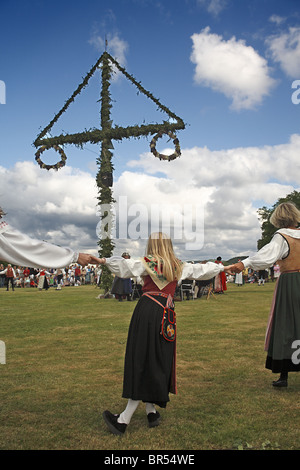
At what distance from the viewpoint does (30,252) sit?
3.98 meters

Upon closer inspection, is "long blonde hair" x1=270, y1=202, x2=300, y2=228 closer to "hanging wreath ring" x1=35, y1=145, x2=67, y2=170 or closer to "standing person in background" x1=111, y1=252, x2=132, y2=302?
"standing person in background" x1=111, y1=252, x2=132, y2=302

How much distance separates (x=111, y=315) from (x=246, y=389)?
7.61m

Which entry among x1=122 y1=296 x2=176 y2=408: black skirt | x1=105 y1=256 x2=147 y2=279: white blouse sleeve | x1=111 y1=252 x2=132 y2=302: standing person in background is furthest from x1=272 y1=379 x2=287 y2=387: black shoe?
x1=111 y1=252 x2=132 y2=302: standing person in background

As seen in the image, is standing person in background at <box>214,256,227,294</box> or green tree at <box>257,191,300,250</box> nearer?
standing person in background at <box>214,256,227,294</box>

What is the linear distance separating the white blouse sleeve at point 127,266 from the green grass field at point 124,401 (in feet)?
Answer: 4.89

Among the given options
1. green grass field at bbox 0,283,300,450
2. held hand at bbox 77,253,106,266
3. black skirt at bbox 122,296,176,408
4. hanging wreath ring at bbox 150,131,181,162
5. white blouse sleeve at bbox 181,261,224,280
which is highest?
hanging wreath ring at bbox 150,131,181,162

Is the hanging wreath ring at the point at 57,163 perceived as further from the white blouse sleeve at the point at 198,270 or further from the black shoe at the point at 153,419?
the black shoe at the point at 153,419

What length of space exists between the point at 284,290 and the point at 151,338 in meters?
2.12

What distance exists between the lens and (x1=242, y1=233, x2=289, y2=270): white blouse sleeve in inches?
198

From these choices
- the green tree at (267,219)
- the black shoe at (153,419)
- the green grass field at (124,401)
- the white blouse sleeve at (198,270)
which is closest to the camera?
the green grass field at (124,401)

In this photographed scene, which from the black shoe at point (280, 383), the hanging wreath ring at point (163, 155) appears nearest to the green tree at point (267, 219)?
the hanging wreath ring at point (163, 155)

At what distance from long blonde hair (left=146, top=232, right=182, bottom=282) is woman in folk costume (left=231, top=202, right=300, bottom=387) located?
3.75ft

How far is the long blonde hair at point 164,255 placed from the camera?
4152 mm
